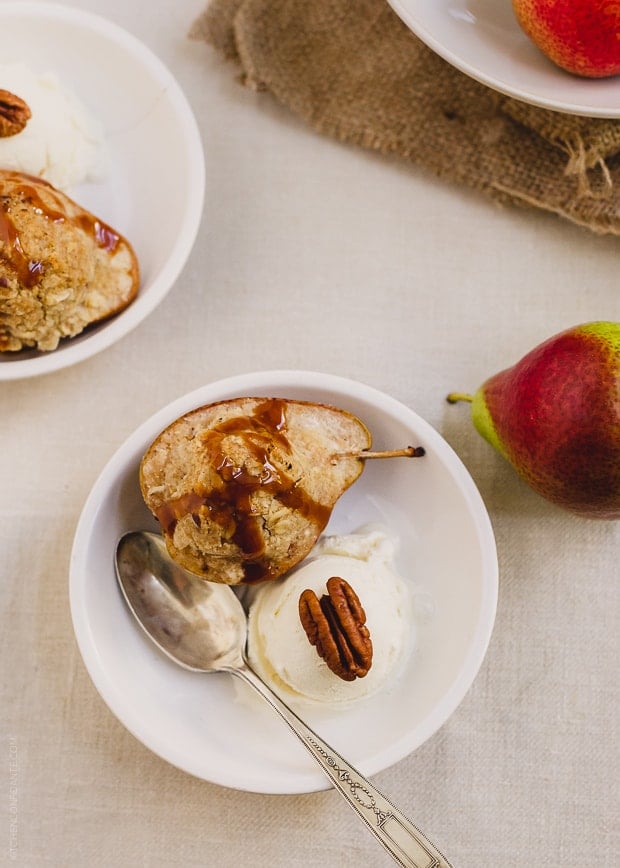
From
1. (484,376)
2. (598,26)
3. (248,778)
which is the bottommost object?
(248,778)

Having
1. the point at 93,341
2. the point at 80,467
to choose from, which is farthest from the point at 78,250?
the point at 80,467

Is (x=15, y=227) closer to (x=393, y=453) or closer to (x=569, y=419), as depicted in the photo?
(x=393, y=453)

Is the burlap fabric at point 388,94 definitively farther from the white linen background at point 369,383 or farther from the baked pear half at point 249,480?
the baked pear half at point 249,480

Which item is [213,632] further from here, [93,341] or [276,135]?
[276,135]

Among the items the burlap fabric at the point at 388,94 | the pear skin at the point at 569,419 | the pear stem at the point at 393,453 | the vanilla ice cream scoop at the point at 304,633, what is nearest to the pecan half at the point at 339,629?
the vanilla ice cream scoop at the point at 304,633

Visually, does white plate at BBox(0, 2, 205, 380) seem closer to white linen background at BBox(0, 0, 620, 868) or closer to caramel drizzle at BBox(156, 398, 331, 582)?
white linen background at BBox(0, 0, 620, 868)

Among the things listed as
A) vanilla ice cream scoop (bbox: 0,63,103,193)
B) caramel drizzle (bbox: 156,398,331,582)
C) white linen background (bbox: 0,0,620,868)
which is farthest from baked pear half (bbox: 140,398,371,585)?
vanilla ice cream scoop (bbox: 0,63,103,193)
